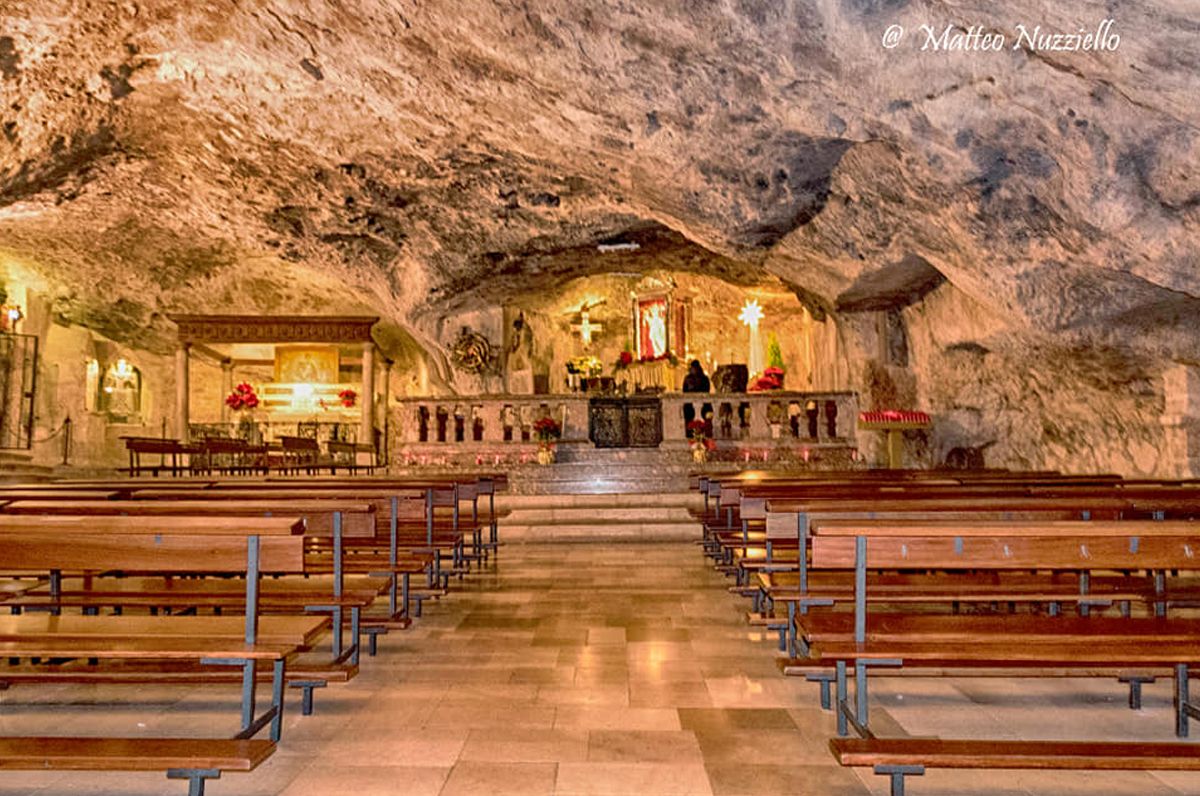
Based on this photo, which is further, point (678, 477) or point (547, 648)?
point (678, 477)

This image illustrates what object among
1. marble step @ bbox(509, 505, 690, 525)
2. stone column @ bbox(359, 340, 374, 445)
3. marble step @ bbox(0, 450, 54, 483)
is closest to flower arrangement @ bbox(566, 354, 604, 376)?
stone column @ bbox(359, 340, 374, 445)

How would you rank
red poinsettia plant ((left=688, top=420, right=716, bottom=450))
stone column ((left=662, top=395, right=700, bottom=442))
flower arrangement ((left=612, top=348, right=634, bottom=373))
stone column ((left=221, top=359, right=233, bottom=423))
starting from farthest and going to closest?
stone column ((left=221, top=359, right=233, bottom=423)) → flower arrangement ((left=612, top=348, right=634, bottom=373)) → stone column ((left=662, top=395, right=700, bottom=442)) → red poinsettia plant ((left=688, top=420, right=716, bottom=450))

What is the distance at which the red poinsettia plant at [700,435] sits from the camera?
13.1 m

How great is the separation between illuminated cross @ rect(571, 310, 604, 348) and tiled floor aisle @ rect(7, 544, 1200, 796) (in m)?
14.3

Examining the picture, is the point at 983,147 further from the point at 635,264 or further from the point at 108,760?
the point at 635,264

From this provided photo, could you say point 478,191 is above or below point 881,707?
above

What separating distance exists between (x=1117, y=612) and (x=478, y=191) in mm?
9825

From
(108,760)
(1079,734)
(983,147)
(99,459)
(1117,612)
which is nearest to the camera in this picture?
(108,760)

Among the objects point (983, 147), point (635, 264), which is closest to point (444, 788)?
point (983, 147)

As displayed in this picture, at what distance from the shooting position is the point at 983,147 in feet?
23.1

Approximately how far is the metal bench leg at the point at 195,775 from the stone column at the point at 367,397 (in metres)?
15.7

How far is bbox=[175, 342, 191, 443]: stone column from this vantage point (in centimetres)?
1692

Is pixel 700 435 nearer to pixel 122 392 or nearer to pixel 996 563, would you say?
pixel 996 563

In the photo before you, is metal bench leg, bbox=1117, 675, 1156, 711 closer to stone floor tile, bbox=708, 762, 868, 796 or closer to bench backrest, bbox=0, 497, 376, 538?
stone floor tile, bbox=708, 762, 868, 796
